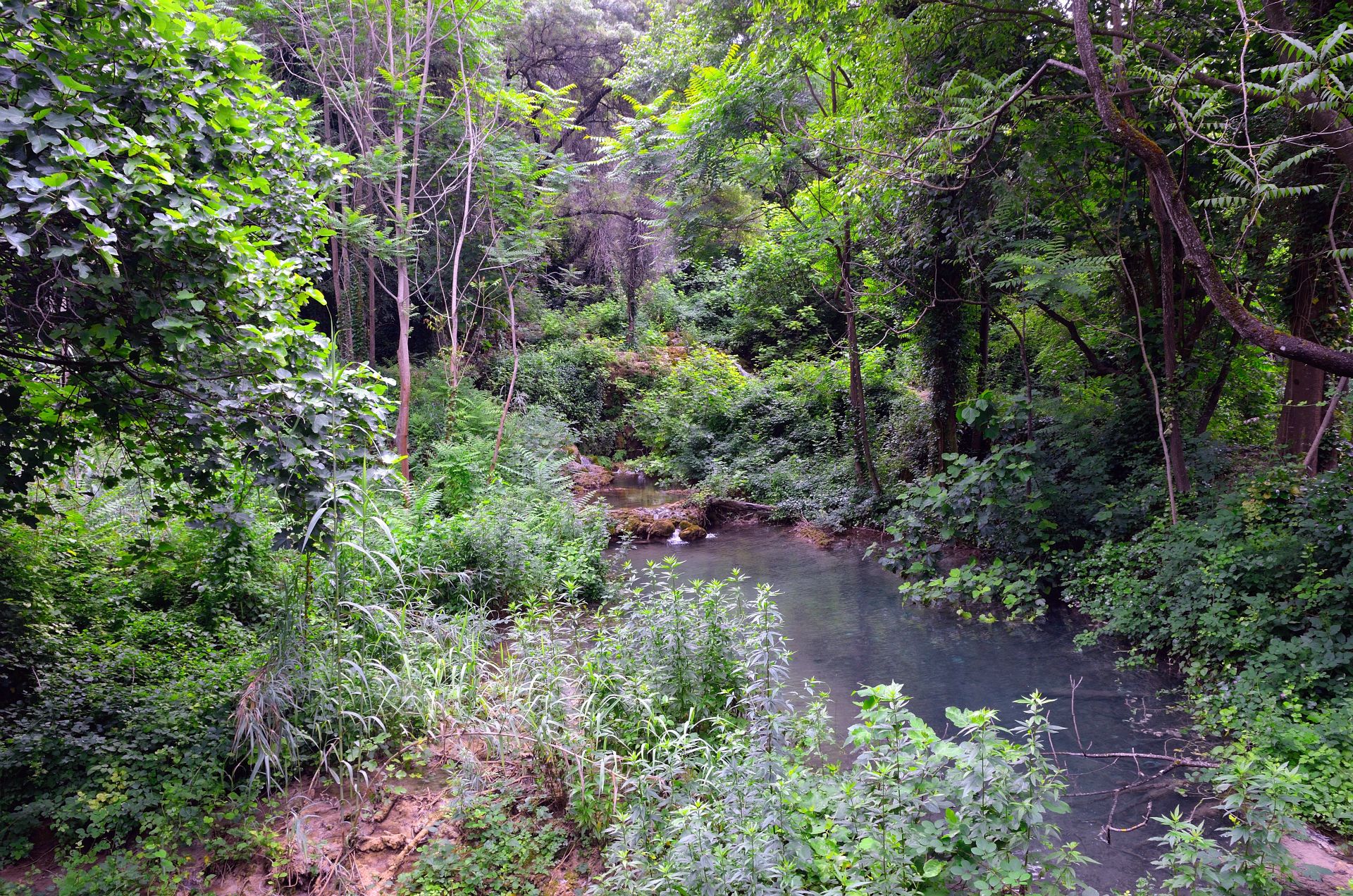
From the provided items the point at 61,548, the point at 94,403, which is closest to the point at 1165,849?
the point at 94,403

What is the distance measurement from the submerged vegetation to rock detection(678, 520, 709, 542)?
7.32 feet

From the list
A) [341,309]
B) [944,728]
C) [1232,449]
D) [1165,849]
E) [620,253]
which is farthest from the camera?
[620,253]

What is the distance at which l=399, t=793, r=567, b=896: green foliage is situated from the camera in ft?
10.2

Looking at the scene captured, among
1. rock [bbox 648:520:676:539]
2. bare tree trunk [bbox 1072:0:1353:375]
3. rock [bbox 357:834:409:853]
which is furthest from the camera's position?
rock [bbox 648:520:676:539]

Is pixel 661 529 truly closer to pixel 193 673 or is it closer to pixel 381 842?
pixel 193 673

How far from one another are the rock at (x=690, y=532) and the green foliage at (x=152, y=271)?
7613mm

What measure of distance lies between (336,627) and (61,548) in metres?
2.51

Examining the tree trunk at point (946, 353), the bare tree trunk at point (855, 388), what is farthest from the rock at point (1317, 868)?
the bare tree trunk at point (855, 388)

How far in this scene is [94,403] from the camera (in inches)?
134

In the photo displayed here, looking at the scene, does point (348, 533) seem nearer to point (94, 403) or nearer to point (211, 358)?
point (211, 358)

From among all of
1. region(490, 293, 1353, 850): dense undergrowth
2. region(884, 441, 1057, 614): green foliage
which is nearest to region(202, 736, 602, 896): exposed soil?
region(490, 293, 1353, 850): dense undergrowth

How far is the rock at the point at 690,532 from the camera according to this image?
437 inches

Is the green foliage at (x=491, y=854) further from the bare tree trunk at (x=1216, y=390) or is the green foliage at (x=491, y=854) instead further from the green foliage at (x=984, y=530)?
the bare tree trunk at (x=1216, y=390)

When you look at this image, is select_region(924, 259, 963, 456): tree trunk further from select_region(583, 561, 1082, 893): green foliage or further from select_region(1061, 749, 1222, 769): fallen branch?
select_region(583, 561, 1082, 893): green foliage
